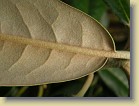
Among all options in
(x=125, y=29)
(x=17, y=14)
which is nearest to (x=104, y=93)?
(x=125, y=29)

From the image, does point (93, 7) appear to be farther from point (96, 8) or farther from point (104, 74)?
point (104, 74)

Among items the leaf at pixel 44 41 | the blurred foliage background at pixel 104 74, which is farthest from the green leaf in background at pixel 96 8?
the leaf at pixel 44 41

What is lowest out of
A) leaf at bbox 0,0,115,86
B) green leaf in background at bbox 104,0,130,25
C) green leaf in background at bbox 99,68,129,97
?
green leaf in background at bbox 99,68,129,97

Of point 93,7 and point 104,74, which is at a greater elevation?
point 93,7

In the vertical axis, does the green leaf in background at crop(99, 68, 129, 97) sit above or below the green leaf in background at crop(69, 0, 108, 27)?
below

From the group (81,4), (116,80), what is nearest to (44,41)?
(81,4)

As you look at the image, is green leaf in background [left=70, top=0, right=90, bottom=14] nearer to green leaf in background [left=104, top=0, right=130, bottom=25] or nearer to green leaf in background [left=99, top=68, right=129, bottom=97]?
green leaf in background [left=104, top=0, right=130, bottom=25]

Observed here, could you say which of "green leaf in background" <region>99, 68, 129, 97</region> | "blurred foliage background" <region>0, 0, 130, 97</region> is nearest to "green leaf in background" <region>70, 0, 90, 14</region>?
"blurred foliage background" <region>0, 0, 130, 97</region>
